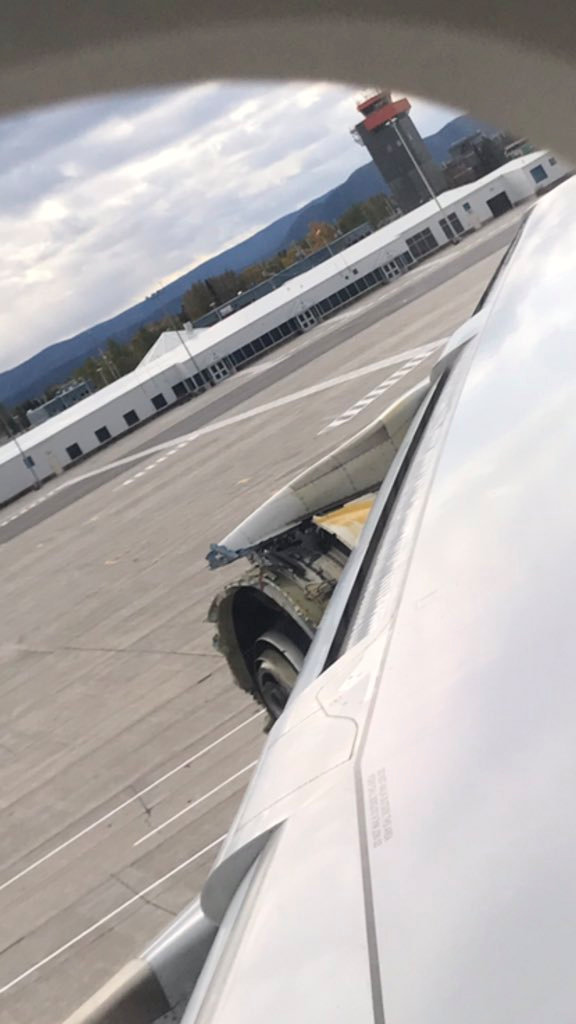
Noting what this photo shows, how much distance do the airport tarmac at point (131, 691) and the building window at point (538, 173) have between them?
28.5 metres

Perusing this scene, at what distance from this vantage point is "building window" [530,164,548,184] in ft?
233

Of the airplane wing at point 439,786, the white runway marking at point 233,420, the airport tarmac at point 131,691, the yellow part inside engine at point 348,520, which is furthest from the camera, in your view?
the white runway marking at point 233,420

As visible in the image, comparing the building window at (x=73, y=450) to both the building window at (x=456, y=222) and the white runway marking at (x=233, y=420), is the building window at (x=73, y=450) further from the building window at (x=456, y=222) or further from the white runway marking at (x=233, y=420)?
the building window at (x=456, y=222)

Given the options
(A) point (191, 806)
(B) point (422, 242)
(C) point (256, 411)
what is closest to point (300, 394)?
(C) point (256, 411)

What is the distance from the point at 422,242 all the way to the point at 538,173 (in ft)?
30.7

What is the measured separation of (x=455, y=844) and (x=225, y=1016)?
0.85m

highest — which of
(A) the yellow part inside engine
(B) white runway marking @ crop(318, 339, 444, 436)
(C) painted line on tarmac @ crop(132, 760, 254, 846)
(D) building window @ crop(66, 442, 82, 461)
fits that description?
(D) building window @ crop(66, 442, 82, 461)

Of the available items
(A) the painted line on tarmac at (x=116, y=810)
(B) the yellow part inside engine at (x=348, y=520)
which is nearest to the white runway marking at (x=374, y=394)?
(A) the painted line on tarmac at (x=116, y=810)

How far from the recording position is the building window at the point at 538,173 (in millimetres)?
71062

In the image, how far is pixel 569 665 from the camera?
315 centimetres

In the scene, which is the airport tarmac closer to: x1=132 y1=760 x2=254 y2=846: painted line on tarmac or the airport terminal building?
x1=132 y1=760 x2=254 y2=846: painted line on tarmac

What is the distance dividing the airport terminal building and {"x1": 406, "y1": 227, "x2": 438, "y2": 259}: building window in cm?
7

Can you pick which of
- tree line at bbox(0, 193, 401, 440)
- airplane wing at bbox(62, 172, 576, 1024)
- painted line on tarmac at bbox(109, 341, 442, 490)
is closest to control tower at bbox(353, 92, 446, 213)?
tree line at bbox(0, 193, 401, 440)

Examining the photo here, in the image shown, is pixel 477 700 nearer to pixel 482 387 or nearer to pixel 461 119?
pixel 461 119
